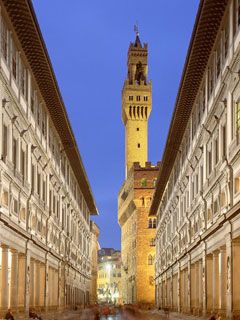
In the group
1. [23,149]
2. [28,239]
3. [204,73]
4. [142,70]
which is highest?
[142,70]

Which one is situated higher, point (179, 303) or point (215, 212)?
point (215, 212)

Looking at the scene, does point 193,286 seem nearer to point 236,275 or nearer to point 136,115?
point 236,275

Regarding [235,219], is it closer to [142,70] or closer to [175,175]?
[175,175]

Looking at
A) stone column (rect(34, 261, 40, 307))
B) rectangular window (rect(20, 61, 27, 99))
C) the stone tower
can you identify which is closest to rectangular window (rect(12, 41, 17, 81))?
rectangular window (rect(20, 61, 27, 99))

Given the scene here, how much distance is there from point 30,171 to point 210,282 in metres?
13.1

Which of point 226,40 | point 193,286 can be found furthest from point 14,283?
point 226,40

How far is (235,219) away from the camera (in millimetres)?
32062

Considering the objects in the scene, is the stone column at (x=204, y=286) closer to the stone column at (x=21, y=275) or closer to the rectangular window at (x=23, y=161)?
the stone column at (x=21, y=275)

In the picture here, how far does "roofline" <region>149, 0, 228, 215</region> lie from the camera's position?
34.2 metres

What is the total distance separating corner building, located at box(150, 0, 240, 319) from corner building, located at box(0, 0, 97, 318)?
9.11 meters

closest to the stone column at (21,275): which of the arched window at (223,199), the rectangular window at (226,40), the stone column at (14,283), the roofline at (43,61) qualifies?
the stone column at (14,283)

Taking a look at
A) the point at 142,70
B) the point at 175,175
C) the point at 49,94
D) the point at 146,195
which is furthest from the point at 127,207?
the point at 49,94

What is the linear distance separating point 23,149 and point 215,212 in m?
11.6

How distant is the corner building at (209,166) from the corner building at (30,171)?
29.9 ft
